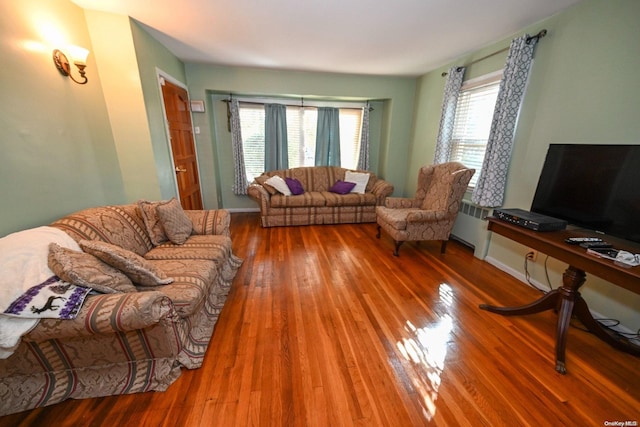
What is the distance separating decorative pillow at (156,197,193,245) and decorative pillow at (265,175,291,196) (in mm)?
1767

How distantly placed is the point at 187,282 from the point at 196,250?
480 mm

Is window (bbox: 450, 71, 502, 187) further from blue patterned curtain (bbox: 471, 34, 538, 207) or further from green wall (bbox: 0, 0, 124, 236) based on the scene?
green wall (bbox: 0, 0, 124, 236)

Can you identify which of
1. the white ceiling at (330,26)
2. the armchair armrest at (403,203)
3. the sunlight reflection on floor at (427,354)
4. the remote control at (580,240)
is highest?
the white ceiling at (330,26)

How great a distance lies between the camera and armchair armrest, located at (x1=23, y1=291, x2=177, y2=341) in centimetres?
104

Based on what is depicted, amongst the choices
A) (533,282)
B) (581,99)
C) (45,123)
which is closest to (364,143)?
(581,99)

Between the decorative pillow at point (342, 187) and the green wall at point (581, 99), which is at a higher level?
the green wall at point (581, 99)

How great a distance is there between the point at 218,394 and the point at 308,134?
13.5 ft

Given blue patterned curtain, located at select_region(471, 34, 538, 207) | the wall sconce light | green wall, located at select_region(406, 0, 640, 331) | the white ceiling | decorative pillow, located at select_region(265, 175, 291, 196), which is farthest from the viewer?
decorative pillow, located at select_region(265, 175, 291, 196)

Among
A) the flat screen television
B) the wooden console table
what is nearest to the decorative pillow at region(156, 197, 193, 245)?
the wooden console table

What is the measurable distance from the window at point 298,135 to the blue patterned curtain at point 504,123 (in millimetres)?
2453

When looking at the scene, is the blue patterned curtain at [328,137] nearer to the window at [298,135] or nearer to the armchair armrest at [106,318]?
the window at [298,135]

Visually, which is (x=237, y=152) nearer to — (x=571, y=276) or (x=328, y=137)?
(x=328, y=137)

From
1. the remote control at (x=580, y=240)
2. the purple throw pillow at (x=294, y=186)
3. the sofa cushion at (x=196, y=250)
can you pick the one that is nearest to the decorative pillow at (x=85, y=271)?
the sofa cushion at (x=196, y=250)

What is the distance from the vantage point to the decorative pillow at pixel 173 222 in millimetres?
2000
